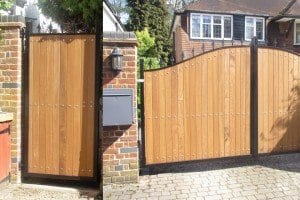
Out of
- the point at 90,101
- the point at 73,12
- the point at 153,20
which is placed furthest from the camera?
the point at 153,20

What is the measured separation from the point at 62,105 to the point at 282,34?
1564 cm

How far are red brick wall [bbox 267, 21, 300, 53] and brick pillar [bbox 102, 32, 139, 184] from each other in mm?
14700

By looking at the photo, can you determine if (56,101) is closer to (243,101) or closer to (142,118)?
(142,118)

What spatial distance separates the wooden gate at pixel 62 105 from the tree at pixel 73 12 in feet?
15.3

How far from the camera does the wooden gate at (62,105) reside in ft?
13.6

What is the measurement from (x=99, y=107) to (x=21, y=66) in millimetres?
1100

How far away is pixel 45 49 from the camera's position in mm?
4227

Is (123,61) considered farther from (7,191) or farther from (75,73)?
(7,191)

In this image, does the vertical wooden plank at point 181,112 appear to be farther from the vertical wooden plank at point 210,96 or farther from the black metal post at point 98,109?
the black metal post at point 98,109

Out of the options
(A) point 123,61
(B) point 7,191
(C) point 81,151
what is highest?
(A) point 123,61

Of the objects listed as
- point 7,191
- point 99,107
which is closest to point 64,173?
point 7,191

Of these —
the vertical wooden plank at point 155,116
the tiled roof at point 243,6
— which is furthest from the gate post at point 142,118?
the tiled roof at point 243,6

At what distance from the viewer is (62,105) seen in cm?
422

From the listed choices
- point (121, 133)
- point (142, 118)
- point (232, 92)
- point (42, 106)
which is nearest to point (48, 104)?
point (42, 106)
